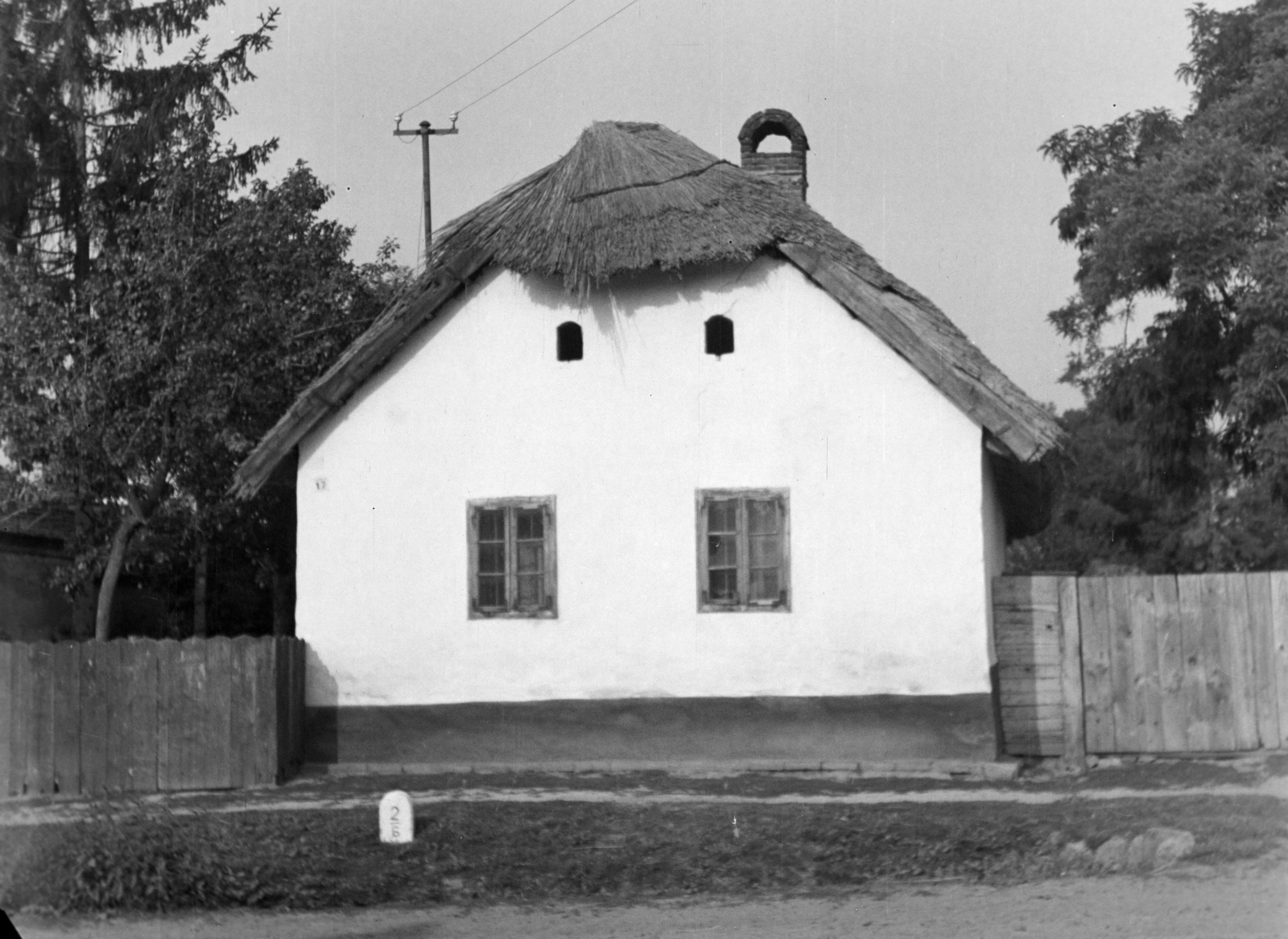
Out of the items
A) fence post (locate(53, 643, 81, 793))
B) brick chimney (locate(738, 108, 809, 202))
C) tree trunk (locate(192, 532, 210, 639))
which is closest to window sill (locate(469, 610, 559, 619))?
fence post (locate(53, 643, 81, 793))

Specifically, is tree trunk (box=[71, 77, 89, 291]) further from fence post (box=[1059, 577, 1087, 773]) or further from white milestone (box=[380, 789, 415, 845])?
fence post (box=[1059, 577, 1087, 773])

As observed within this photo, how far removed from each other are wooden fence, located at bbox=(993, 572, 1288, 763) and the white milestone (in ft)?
19.6

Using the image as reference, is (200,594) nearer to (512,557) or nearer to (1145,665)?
(512,557)

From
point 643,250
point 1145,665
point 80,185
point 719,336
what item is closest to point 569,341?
point 643,250

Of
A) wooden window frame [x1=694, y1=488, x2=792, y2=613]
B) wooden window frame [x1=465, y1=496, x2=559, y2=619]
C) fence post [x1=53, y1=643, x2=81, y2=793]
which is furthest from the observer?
wooden window frame [x1=465, y1=496, x2=559, y2=619]

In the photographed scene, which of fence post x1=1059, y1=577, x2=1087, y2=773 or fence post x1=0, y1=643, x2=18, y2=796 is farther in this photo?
fence post x1=0, y1=643, x2=18, y2=796

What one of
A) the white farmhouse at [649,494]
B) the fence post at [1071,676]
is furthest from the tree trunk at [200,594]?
the fence post at [1071,676]

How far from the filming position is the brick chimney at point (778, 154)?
1862cm

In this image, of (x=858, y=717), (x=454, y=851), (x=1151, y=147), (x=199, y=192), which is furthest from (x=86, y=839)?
(x=1151, y=147)

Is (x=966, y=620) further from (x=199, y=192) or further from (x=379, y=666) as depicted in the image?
(x=199, y=192)

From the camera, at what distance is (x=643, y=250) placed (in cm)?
1474

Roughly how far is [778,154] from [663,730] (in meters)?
7.47

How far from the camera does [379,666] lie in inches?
603

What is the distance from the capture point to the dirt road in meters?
9.03
